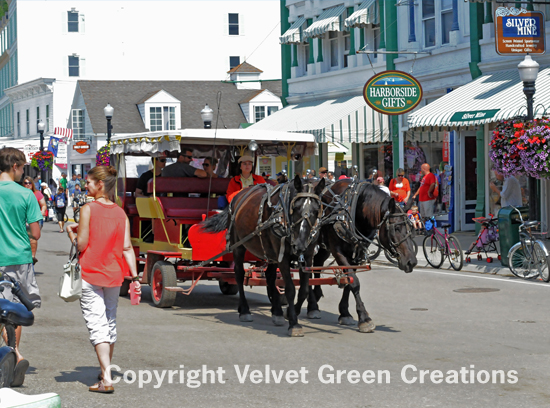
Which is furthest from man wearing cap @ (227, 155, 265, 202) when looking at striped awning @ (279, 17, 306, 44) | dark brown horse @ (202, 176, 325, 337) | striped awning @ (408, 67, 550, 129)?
striped awning @ (279, 17, 306, 44)

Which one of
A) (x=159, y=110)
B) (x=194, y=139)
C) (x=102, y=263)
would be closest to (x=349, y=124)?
(x=194, y=139)

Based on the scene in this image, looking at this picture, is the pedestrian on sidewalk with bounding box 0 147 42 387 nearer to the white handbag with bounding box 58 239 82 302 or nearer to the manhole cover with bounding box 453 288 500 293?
the white handbag with bounding box 58 239 82 302

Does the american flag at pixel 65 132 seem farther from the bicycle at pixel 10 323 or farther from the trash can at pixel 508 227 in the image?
the bicycle at pixel 10 323

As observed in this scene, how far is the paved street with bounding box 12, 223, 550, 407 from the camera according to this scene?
7168 mm

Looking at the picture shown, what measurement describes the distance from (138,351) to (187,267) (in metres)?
3.25

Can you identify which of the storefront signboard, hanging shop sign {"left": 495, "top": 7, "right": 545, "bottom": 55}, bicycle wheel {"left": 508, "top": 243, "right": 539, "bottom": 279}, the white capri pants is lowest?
bicycle wheel {"left": 508, "top": 243, "right": 539, "bottom": 279}

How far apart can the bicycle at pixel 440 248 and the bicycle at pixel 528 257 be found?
1440 millimetres

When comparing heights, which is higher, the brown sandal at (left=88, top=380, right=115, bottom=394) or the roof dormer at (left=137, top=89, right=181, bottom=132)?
the roof dormer at (left=137, top=89, right=181, bottom=132)

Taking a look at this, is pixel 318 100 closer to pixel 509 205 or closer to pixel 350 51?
pixel 350 51

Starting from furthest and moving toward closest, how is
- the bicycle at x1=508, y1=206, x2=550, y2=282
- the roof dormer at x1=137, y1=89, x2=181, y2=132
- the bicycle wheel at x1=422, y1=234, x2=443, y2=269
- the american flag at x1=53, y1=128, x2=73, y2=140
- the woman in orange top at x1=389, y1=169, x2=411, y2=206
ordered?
the roof dormer at x1=137, y1=89, x2=181, y2=132, the american flag at x1=53, y1=128, x2=73, y2=140, the woman in orange top at x1=389, y1=169, x2=411, y2=206, the bicycle wheel at x1=422, y1=234, x2=443, y2=269, the bicycle at x1=508, y1=206, x2=550, y2=282

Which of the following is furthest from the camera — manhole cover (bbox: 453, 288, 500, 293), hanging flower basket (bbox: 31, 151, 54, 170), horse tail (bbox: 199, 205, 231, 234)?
hanging flower basket (bbox: 31, 151, 54, 170)

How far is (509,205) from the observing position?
56.9 feet

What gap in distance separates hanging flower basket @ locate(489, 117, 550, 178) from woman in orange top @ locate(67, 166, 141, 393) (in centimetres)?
1008

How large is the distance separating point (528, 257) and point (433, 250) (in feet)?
8.55
